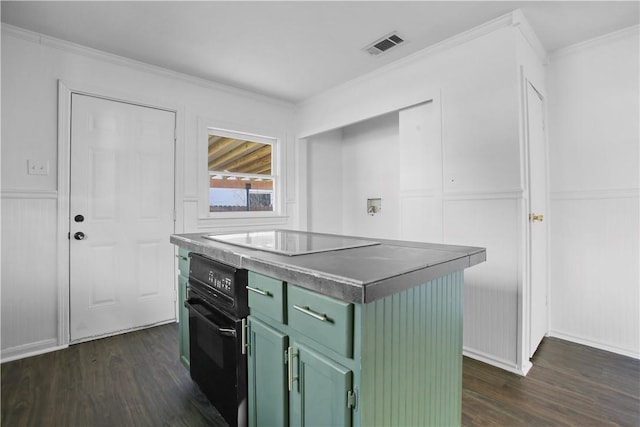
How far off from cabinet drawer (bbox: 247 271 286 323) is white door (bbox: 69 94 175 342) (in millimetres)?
2199

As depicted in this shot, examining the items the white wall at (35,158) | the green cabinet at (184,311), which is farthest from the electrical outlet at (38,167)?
the green cabinet at (184,311)

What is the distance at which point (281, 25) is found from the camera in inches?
94.7

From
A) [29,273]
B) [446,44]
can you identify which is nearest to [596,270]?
[446,44]

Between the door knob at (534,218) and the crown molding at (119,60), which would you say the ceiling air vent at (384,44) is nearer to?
the crown molding at (119,60)

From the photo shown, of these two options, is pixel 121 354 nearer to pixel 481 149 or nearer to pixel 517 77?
pixel 481 149

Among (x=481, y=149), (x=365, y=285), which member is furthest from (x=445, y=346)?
(x=481, y=149)

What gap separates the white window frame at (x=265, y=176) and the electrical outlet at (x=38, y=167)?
1273mm

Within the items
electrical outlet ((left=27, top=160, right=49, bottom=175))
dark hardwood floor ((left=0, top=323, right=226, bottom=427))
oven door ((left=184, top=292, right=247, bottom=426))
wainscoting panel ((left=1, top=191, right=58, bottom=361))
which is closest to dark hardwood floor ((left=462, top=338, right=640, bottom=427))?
oven door ((left=184, top=292, right=247, bottom=426))

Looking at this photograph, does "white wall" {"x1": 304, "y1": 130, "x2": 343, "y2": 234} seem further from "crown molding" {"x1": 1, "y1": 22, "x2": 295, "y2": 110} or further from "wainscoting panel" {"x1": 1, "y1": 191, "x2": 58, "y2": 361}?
"wainscoting panel" {"x1": 1, "y1": 191, "x2": 58, "y2": 361}

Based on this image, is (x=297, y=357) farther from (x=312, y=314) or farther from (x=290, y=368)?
(x=312, y=314)

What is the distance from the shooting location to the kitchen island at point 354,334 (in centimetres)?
94

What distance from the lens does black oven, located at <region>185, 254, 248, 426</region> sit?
1394 millimetres

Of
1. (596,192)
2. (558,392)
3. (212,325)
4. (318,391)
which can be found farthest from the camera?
(596,192)

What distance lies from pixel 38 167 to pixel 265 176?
218cm
